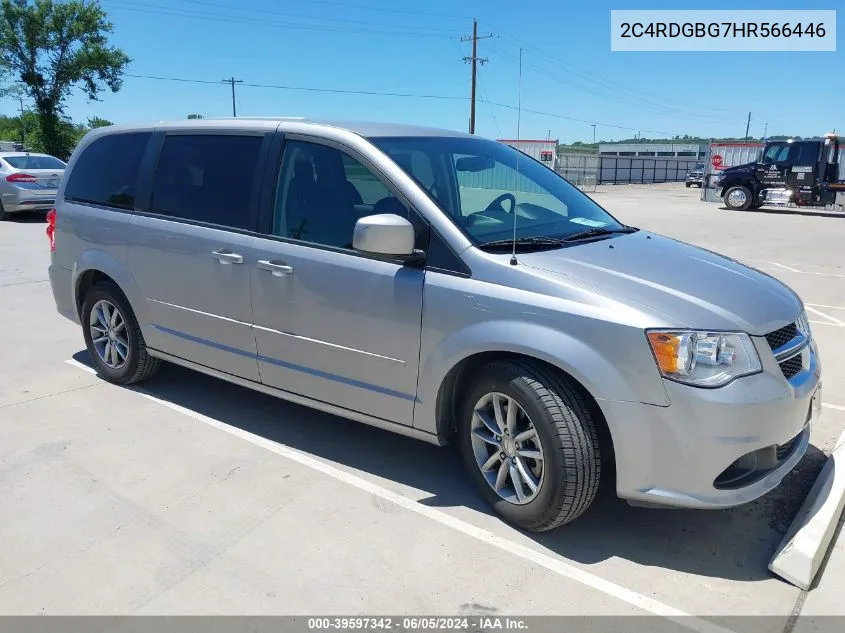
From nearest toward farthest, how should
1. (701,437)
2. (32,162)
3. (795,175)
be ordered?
(701,437)
(32,162)
(795,175)

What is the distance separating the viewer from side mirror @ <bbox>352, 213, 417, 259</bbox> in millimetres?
3174

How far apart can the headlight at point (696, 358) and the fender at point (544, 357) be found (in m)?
→ 0.06

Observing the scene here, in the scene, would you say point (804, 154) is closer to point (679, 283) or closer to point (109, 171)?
point (679, 283)

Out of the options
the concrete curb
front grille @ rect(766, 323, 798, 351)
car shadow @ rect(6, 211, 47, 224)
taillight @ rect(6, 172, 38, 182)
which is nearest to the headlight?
front grille @ rect(766, 323, 798, 351)

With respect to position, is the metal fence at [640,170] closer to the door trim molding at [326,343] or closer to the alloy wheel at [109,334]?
the alloy wheel at [109,334]

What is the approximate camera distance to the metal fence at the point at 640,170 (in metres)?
55.1

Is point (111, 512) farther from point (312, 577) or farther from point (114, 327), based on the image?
point (114, 327)

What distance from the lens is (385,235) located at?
317cm

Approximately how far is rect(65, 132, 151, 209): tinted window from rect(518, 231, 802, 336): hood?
302cm

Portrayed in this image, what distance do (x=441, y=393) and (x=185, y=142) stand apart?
252cm

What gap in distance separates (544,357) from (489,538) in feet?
3.00

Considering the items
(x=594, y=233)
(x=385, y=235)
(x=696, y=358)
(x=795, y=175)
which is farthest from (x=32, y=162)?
(x=795, y=175)

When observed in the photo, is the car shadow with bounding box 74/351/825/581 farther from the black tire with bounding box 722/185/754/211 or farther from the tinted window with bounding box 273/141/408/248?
the black tire with bounding box 722/185/754/211
